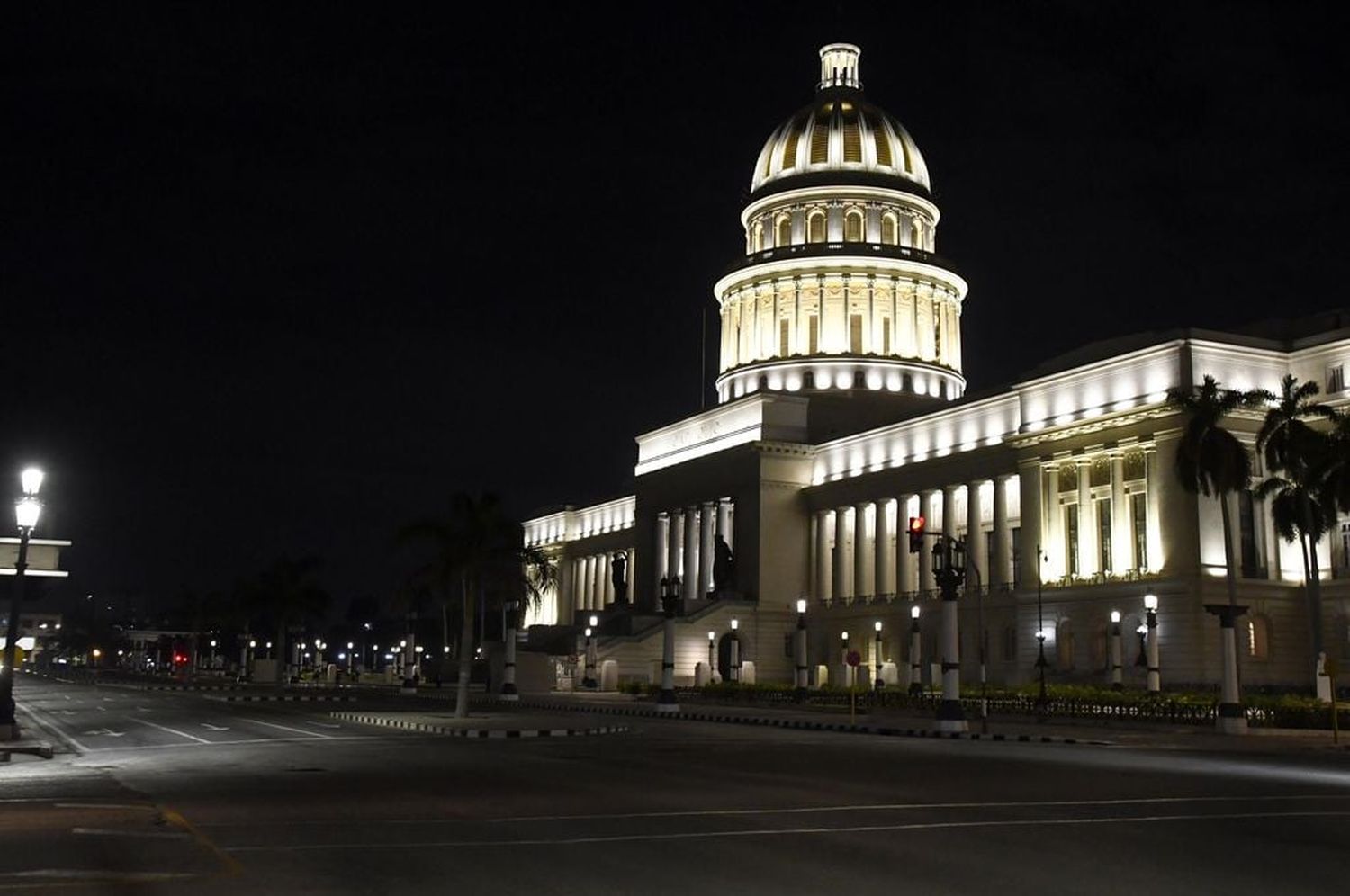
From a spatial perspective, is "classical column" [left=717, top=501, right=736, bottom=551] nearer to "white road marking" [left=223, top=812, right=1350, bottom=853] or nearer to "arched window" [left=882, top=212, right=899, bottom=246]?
"arched window" [left=882, top=212, right=899, bottom=246]

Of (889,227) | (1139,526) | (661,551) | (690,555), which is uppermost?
(889,227)

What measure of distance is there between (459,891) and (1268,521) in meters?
64.5

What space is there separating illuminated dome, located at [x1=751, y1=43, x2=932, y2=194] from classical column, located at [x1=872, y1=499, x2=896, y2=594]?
1307 inches

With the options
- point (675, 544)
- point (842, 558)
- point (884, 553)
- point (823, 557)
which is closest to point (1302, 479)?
point (884, 553)

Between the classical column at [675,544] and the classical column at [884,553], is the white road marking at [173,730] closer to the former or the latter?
the classical column at [884,553]

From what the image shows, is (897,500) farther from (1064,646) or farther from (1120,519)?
(1120,519)

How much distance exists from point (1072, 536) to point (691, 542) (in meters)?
38.1

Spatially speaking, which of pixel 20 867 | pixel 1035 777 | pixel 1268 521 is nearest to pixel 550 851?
pixel 20 867

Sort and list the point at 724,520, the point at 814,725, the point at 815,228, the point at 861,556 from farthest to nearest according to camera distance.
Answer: the point at 815,228 → the point at 724,520 → the point at 861,556 → the point at 814,725

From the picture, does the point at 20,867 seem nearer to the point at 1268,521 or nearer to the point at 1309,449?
the point at 1309,449

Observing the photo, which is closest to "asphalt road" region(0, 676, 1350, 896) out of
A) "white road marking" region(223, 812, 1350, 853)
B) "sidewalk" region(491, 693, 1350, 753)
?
"white road marking" region(223, 812, 1350, 853)

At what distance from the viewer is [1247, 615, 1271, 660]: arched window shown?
2564 inches

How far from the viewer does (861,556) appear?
94.6m

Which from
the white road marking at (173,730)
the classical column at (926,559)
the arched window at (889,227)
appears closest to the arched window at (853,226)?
the arched window at (889,227)
